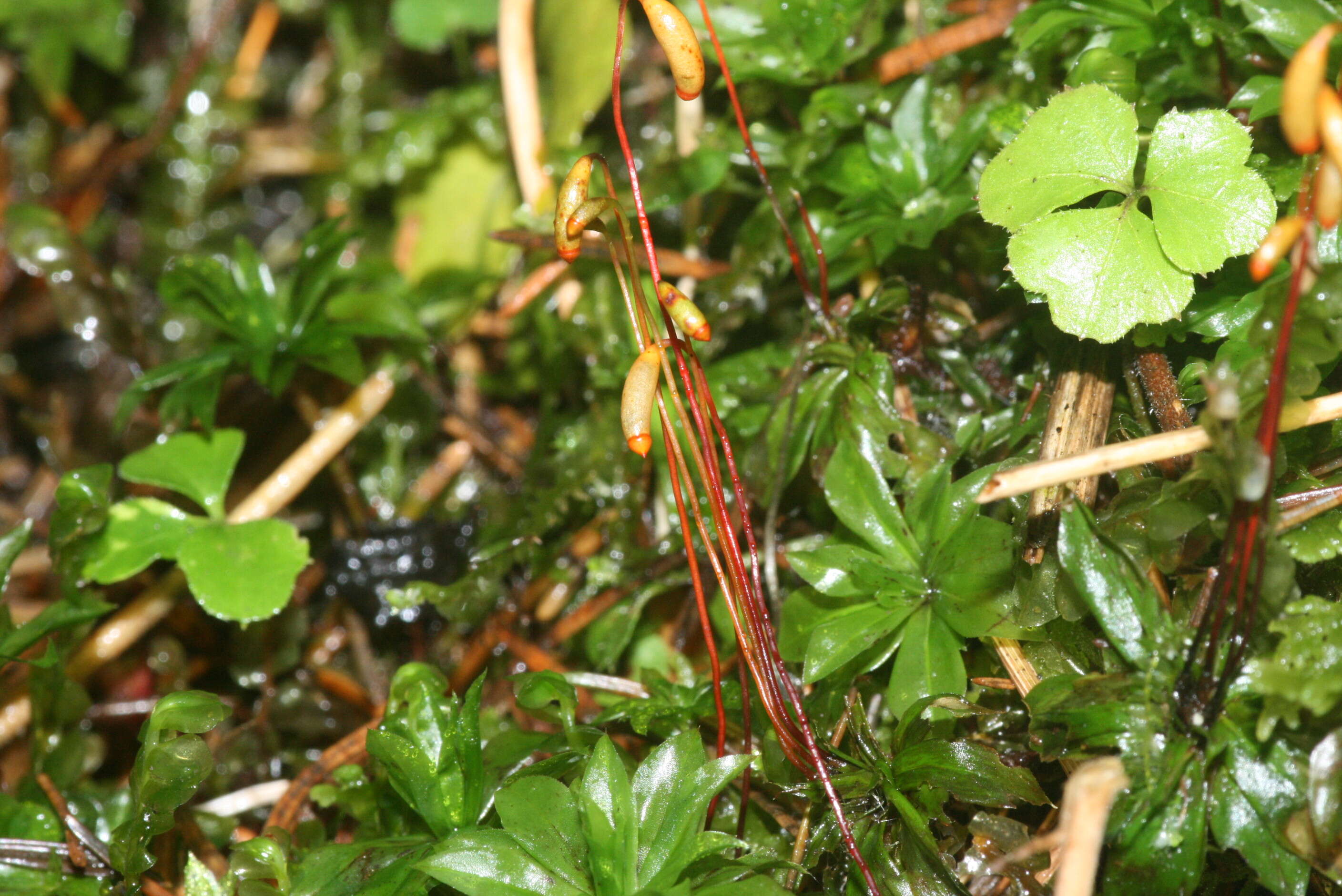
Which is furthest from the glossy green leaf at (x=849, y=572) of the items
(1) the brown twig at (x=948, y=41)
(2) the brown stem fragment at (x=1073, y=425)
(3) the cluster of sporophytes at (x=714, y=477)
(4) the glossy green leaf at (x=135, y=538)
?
(4) the glossy green leaf at (x=135, y=538)

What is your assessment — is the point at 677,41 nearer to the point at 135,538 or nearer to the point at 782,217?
the point at 782,217

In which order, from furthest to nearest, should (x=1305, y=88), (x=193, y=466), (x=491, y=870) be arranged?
(x=193, y=466) → (x=491, y=870) → (x=1305, y=88)

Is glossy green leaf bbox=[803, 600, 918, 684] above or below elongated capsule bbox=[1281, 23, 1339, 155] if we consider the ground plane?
below

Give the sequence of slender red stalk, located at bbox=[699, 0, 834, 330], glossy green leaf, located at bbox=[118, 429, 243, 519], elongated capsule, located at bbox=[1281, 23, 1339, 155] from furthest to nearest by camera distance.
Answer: glossy green leaf, located at bbox=[118, 429, 243, 519], slender red stalk, located at bbox=[699, 0, 834, 330], elongated capsule, located at bbox=[1281, 23, 1339, 155]

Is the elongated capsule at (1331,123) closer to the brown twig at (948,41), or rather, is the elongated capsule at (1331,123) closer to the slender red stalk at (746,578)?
the slender red stalk at (746,578)

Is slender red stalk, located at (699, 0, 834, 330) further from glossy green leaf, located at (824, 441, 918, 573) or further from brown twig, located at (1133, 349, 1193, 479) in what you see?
brown twig, located at (1133, 349, 1193, 479)

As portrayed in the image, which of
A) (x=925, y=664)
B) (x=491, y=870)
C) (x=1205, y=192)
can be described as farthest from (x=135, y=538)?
(x=1205, y=192)

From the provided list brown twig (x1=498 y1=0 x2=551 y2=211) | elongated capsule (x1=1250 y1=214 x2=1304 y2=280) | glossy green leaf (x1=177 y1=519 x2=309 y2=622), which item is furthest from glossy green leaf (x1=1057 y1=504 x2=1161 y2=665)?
brown twig (x1=498 y1=0 x2=551 y2=211)
